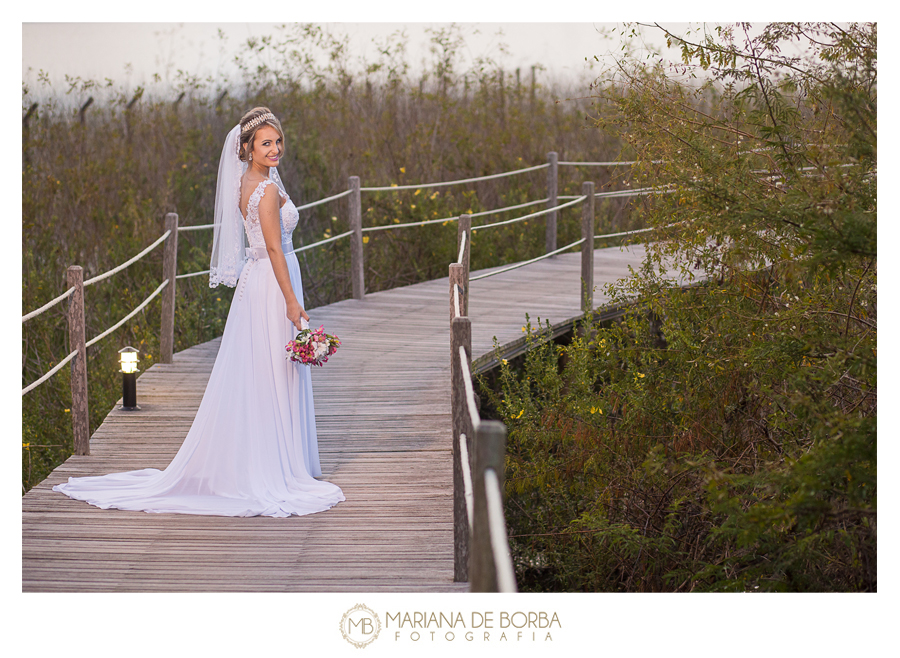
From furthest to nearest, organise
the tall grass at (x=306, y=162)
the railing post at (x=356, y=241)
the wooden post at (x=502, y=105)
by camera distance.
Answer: the wooden post at (x=502, y=105)
the tall grass at (x=306, y=162)
the railing post at (x=356, y=241)

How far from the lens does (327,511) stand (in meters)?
3.42

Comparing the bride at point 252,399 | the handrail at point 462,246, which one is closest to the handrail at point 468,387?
the bride at point 252,399

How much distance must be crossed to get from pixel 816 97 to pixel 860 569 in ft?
5.46

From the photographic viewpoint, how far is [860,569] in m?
3.29

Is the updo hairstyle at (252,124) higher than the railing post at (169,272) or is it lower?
higher

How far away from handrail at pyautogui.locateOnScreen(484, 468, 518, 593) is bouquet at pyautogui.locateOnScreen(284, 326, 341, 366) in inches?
67.0

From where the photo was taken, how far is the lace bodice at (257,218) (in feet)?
11.6

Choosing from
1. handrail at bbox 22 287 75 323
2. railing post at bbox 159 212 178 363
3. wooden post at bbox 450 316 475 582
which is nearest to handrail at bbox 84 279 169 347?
railing post at bbox 159 212 178 363

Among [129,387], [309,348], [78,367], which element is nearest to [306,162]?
[129,387]

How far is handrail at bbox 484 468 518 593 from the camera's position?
1.79 meters
